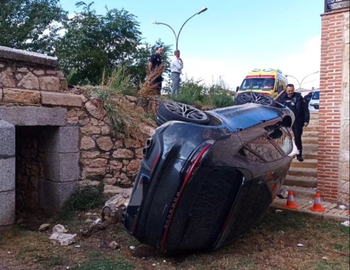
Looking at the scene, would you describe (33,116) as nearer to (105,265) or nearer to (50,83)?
(50,83)

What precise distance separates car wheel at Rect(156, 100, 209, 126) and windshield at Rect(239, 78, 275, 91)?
44.2 feet

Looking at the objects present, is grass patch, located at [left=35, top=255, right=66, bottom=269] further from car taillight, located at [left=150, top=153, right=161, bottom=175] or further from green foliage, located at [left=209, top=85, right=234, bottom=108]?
green foliage, located at [left=209, top=85, right=234, bottom=108]

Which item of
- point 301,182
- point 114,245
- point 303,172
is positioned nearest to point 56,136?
point 114,245

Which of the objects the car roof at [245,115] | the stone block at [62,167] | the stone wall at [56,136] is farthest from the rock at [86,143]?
the car roof at [245,115]

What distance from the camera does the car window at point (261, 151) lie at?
354 centimetres

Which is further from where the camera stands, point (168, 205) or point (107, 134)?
point (107, 134)

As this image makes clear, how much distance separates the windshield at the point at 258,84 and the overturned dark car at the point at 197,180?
13434mm

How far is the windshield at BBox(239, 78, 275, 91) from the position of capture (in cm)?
1672

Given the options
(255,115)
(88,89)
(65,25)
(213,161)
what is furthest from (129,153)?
(65,25)

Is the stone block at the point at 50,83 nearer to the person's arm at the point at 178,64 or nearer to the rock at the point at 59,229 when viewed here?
the rock at the point at 59,229

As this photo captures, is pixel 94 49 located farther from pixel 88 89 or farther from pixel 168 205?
pixel 168 205

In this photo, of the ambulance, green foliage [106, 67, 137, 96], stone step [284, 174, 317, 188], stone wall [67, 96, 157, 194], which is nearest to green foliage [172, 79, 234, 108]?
green foliage [106, 67, 137, 96]

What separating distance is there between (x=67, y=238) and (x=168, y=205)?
1701 millimetres

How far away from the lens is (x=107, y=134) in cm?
591
